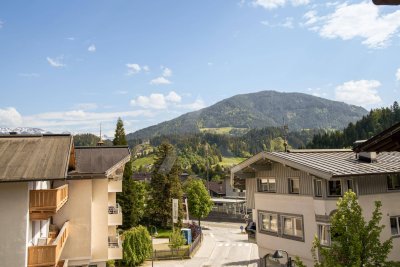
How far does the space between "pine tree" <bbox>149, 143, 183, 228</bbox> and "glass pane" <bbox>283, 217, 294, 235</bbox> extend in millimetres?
39078

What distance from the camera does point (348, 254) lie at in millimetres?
12633

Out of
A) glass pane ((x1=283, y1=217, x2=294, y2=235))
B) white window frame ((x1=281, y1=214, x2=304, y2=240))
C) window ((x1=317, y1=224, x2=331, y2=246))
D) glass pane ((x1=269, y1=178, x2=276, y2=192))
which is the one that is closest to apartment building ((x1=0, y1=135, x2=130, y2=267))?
glass pane ((x1=269, y1=178, x2=276, y2=192))

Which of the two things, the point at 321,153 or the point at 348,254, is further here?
the point at 321,153

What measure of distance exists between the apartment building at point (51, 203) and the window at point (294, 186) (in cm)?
1186

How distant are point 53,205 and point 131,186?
41126 millimetres

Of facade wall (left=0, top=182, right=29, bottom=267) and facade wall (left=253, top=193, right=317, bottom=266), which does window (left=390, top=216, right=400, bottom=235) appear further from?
facade wall (left=0, top=182, right=29, bottom=267)

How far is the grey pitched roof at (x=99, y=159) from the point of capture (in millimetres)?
24812

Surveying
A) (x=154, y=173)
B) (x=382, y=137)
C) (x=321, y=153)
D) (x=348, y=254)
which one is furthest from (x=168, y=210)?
(x=382, y=137)

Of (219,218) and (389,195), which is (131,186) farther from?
(389,195)

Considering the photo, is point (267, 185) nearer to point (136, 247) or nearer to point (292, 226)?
point (292, 226)

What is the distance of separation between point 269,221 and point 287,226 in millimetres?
1803

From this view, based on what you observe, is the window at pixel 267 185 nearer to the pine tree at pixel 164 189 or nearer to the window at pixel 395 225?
the window at pixel 395 225

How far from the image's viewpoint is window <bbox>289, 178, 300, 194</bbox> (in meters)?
21.4

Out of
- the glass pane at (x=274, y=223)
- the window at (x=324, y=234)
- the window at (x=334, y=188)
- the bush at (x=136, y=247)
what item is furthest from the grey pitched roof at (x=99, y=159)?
the window at (x=334, y=188)
